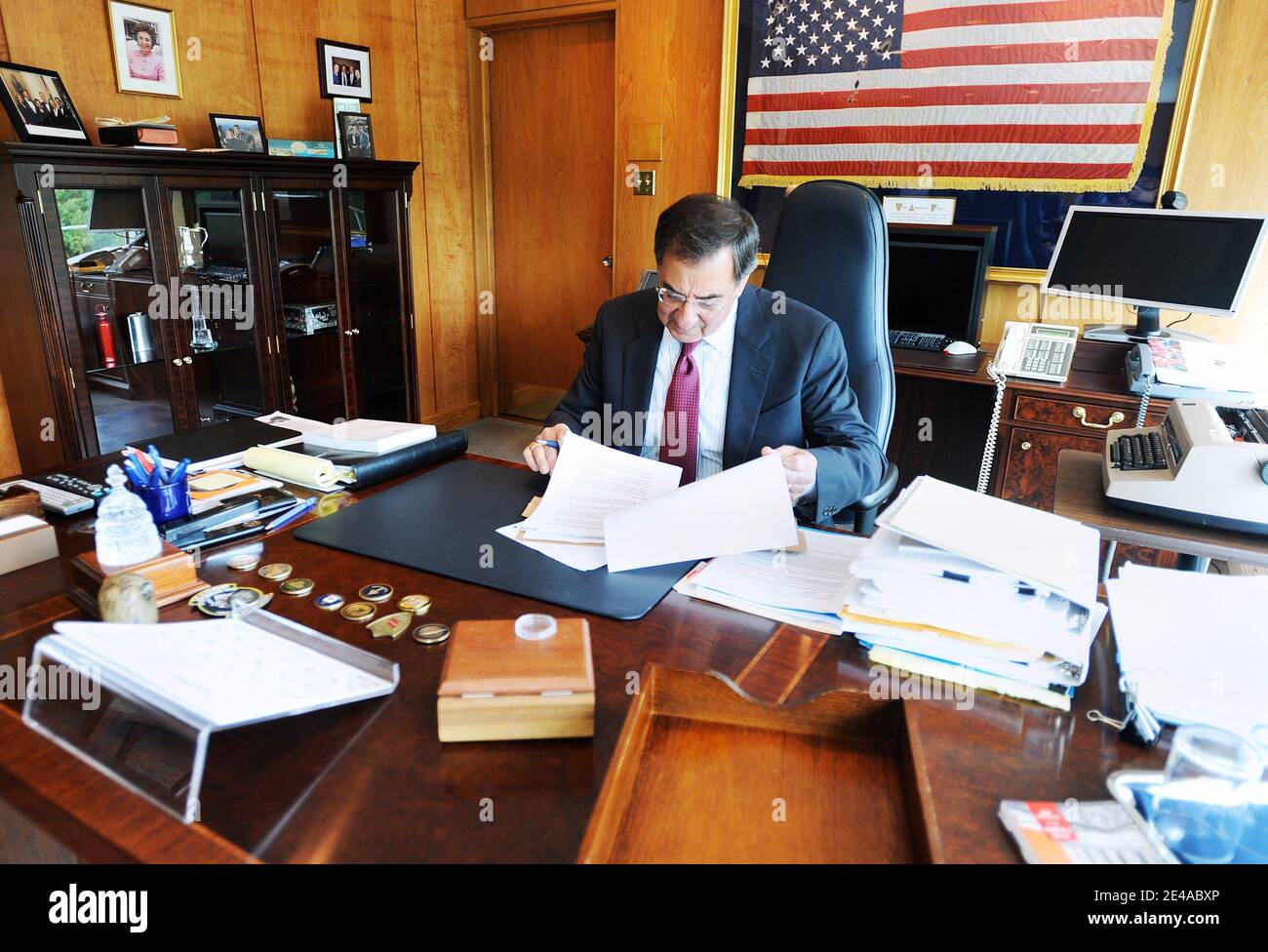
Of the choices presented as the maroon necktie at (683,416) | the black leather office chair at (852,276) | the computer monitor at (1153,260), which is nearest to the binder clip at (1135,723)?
the black leather office chair at (852,276)

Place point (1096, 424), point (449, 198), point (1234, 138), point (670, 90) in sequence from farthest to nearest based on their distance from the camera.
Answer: point (449, 198) < point (670, 90) < point (1234, 138) < point (1096, 424)

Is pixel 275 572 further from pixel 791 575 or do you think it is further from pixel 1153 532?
pixel 1153 532

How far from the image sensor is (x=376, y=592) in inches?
43.6

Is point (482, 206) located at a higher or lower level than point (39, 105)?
lower

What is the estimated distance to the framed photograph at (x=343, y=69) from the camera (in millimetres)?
3676

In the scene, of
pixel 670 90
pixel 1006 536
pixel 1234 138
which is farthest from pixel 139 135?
pixel 1234 138

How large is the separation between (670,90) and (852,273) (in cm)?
251

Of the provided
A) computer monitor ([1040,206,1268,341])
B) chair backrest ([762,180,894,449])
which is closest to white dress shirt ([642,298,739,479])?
chair backrest ([762,180,894,449])

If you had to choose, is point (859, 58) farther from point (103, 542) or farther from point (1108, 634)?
point (103, 542)

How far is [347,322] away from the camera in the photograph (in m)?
3.66

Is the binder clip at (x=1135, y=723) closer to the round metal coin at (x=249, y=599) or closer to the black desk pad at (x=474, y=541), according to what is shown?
the black desk pad at (x=474, y=541)

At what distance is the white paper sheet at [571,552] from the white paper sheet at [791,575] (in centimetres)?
16

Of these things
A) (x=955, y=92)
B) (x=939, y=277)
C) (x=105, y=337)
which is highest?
(x=955, y=92)

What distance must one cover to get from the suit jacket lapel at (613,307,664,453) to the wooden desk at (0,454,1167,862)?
33.9 inches
